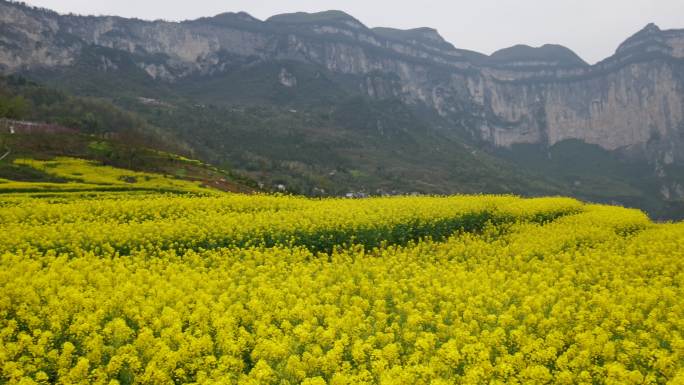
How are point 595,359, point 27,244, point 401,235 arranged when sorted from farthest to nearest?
point 401,235, point 27,244, point 595,359

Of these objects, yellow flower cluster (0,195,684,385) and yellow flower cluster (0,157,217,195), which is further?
yellow flower cluster (0,157,217,195)

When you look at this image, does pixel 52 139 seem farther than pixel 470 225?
Yes

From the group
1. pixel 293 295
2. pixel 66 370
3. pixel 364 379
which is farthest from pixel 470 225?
pixel 66 370

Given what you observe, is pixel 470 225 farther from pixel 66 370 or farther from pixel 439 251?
pixel 66 370

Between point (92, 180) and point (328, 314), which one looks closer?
point (328, 314)

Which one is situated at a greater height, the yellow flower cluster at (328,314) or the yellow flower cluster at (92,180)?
the yellow flower cluster at (328,314)

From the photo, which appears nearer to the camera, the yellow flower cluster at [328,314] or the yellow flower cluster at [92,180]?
the yellow flower cluster at [328,314]

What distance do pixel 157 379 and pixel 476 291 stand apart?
9.14m

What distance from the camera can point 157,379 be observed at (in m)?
8.57

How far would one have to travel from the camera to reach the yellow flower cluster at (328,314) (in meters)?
9.04

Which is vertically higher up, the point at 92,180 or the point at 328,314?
the point at 328,314

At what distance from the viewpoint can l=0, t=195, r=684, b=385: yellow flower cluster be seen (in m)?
9.04

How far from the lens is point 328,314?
38.3 feet

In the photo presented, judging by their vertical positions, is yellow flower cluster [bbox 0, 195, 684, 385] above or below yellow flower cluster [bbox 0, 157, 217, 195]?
above
